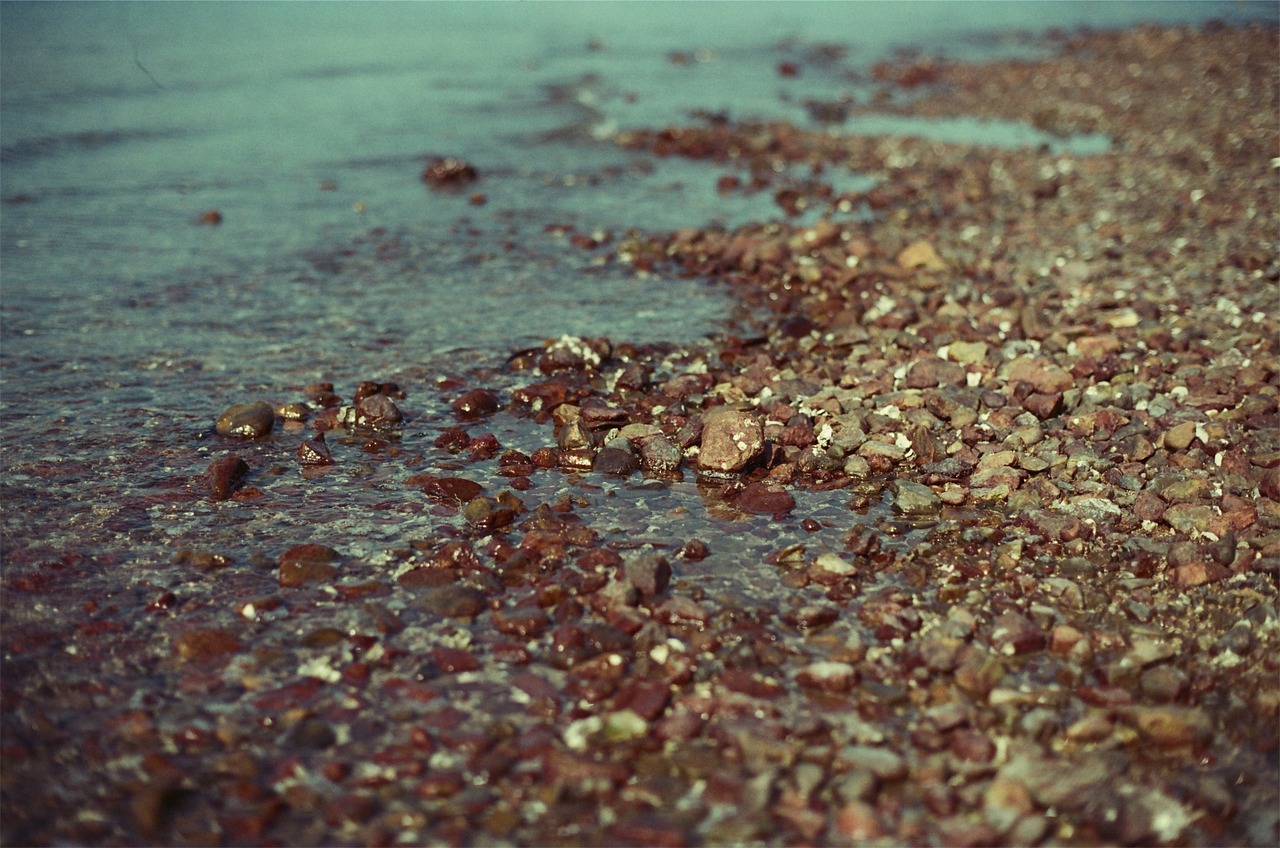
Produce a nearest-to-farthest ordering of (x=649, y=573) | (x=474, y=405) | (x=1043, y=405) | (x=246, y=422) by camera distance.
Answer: (x=649, y=573)
(x=246, y=422)
(x=1043, y=405)
(x=474, y=405)

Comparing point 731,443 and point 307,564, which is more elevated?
point 731,443

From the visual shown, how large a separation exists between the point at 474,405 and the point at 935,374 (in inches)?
153

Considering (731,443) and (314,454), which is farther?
(314,454)

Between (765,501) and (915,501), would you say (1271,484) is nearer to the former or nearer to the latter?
(915,501)

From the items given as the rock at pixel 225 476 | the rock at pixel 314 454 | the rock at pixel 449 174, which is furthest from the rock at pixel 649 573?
the rock at pixel 449 174

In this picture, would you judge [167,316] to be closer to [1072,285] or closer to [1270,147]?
[1072,285]

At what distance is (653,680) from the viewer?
197 inches

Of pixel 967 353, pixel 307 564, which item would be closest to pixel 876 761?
pixel 307 564

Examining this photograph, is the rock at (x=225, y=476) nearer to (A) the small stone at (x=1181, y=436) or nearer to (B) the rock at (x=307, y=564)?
(B) the rock at (x=307, y=564)

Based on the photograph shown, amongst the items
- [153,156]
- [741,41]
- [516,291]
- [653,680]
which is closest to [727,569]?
[653,680]

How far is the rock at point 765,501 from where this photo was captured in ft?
22.1

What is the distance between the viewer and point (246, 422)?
768 centimetres

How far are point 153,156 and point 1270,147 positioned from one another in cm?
1908

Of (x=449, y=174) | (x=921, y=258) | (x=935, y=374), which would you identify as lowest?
(x=935, y=374)
